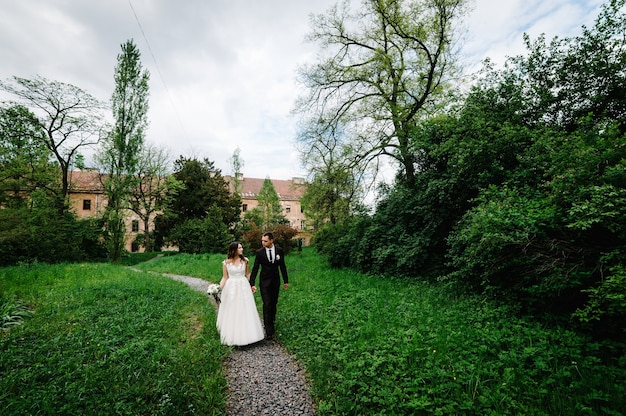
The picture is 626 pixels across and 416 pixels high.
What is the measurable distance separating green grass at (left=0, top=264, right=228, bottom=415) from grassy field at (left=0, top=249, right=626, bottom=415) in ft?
0.06

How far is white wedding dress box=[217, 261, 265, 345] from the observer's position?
18.0ft

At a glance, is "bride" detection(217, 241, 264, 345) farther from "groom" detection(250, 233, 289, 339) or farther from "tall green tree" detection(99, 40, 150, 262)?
"tall green tree" detection(99, 40, 150, 262)

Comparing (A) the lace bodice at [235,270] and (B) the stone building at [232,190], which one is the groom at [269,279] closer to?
(A) the lace bodice at [235,270]

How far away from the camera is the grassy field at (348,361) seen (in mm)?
3059

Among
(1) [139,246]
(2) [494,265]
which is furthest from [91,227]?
(2) [494,265]

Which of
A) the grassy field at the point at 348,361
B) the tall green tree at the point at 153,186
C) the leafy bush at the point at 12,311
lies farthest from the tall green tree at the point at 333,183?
the tall green tree at the point at 153,186

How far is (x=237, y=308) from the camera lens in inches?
224

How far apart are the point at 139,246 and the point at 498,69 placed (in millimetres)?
44636

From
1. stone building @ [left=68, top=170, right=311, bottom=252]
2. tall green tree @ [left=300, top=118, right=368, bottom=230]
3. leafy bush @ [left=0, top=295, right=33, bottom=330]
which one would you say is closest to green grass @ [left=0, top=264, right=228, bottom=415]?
leafy bush @ [left=0, top=295, right=33, bottom=330]

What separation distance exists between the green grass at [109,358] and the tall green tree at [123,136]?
46.1 ft

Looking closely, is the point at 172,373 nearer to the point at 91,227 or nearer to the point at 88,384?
the point at 88,384

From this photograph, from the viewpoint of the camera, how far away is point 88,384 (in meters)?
3.48

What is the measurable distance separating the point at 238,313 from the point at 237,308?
0.10 meters

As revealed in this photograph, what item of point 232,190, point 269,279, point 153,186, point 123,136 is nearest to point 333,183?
point 269,279
